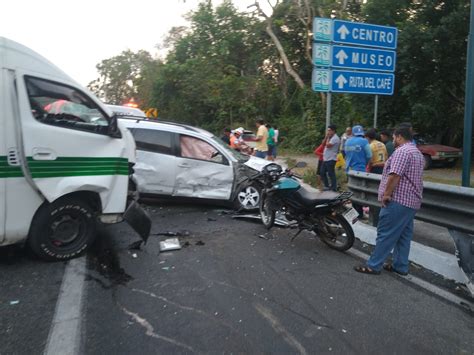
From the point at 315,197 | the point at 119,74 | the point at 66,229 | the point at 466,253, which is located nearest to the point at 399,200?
the point at 466,253

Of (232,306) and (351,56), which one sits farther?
(351,56)

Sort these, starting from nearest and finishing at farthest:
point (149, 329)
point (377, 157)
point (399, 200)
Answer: point (149, 329)
point (399, 200)
point (377, 157)

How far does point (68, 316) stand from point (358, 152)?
575 cm

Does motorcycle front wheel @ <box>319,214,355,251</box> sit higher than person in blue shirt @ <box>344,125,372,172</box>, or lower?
lower

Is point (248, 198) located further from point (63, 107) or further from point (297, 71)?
point (297, 71)

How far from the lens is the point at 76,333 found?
3.47 meters

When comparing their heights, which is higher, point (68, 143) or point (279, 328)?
point (68, 143)

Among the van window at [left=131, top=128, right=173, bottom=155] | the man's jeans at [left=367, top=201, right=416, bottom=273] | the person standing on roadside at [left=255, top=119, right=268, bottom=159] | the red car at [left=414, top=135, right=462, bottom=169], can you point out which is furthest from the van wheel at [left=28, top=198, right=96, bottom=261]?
the red car at [left=414, top=135, right=462, bottom=169]

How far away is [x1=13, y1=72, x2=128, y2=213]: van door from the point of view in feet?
15.6

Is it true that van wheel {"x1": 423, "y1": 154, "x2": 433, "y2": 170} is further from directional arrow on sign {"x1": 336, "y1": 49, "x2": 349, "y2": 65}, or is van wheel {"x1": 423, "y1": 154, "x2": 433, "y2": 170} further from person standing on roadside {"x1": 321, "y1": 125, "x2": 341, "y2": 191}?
directional arrow on sign {"x1": 336, "y1": 49, "x2": 349, "y2": 65}

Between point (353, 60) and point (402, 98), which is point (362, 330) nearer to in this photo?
point (353, 60)

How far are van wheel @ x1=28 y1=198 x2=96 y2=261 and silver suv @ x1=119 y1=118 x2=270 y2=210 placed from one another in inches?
112

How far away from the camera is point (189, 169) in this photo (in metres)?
8.20

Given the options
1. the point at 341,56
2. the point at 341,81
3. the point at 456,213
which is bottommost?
the point at 456,213
